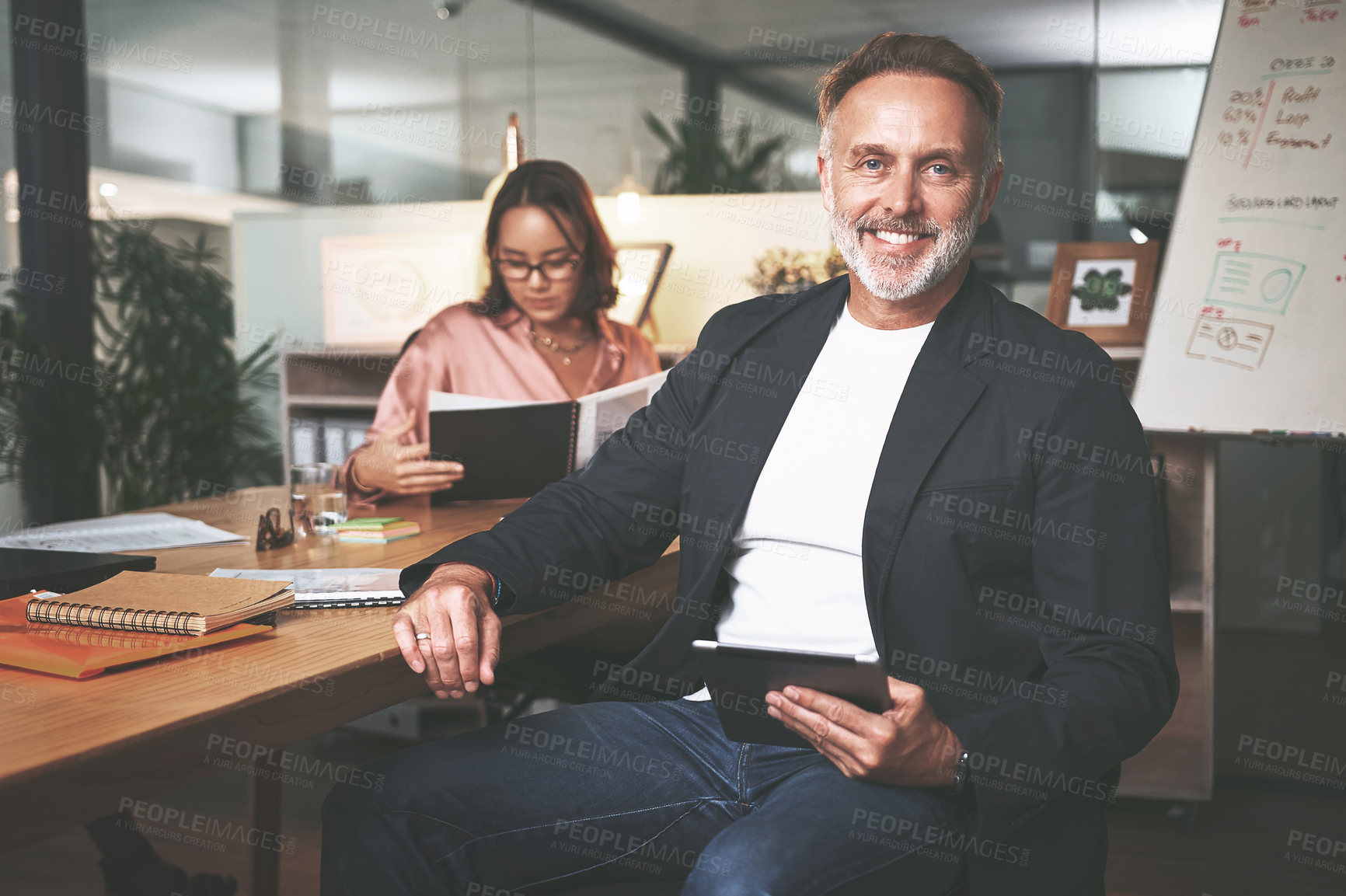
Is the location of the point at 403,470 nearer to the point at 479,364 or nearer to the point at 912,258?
the point at 479,364

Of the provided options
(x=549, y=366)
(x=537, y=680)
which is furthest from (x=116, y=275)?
(x=537, y=680)

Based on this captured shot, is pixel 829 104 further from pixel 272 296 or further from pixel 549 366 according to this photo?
pixel 272 296

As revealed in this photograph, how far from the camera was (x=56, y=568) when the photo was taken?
4.00ft

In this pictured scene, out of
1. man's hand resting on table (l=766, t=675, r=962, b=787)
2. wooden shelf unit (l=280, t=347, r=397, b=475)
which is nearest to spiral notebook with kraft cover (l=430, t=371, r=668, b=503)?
man's hand resting on table (l=766, t=675, r=962, b=787)

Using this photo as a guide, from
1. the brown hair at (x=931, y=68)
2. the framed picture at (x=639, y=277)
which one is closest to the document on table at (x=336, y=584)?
the brown hair at (x=931, y=68)

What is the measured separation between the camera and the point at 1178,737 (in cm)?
282

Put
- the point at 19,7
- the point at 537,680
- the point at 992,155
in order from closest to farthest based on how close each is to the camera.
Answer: the point at 992,155 → the point at 537,680 → the point at 19,7

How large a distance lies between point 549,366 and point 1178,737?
193 centimetres

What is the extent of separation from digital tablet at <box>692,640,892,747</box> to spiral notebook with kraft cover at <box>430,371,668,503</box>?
918 mm

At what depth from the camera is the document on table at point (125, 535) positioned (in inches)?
63.2

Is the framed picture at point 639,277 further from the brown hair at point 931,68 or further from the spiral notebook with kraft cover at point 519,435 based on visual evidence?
the brown hair at point 931,68

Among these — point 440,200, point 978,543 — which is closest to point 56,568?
point 978,543

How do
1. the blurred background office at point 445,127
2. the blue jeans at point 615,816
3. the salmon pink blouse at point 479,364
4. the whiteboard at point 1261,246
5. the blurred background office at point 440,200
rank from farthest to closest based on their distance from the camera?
→ the blurred background office at point 445,127 → the blurred background office at point 440,200 → the salmon pink blouse at point 479,364 → the whiteboard at point 1261,246 → the blue jeans at point 615,816

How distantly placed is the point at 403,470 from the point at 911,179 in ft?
3.61
